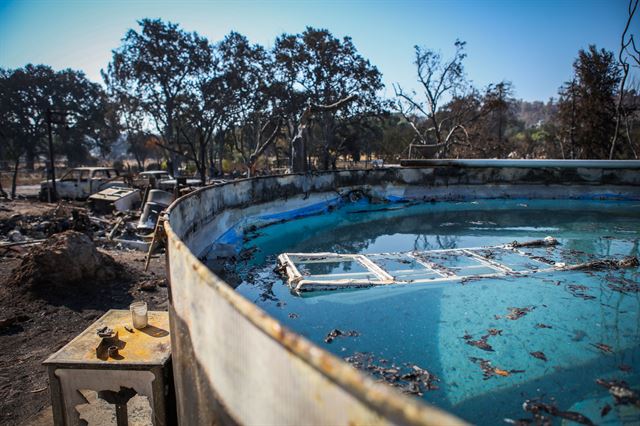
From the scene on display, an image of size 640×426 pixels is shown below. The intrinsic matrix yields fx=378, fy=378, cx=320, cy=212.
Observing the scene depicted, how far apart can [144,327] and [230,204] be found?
611 centimetres

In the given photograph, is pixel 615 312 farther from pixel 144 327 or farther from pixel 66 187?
pixel 66 187

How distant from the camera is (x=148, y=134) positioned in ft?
88.8

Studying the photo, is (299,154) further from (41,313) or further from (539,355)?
(539,355)

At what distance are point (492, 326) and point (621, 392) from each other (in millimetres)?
1328

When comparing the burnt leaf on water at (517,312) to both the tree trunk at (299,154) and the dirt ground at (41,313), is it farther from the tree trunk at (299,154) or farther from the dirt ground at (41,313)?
the tree trunk at (299,154)

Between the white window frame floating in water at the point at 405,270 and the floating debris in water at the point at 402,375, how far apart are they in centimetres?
189

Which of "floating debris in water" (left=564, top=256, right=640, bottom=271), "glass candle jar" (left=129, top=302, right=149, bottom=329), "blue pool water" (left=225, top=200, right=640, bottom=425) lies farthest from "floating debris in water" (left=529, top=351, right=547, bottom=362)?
"glass candle jar" (left=129, top=302, right=149, bottom=329)

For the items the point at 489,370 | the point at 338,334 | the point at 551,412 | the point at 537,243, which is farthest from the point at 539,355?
the point at 537,243

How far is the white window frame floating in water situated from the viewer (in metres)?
5.56

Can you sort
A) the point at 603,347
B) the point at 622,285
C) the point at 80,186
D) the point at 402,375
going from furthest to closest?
the point at 80,186, the point at 622,285, the point at 603,347, the point at 402,375

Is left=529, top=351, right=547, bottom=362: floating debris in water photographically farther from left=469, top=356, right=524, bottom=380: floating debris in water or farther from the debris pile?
the debris pile

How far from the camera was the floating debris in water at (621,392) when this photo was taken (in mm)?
2957

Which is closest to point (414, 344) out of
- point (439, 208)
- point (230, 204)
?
point (230, 204)

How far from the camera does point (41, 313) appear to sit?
15.0 ft
